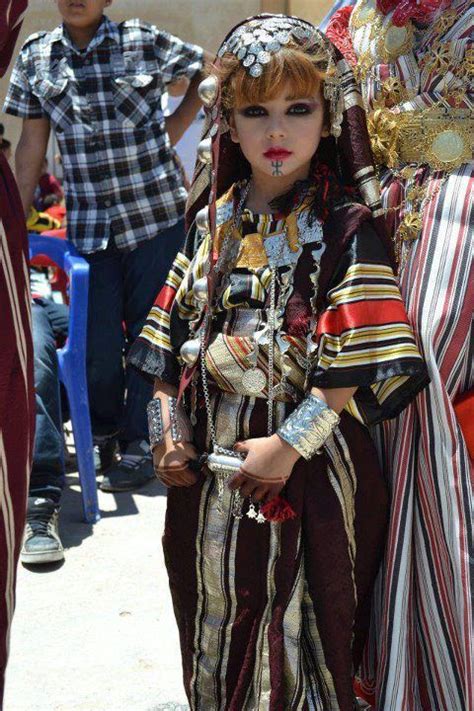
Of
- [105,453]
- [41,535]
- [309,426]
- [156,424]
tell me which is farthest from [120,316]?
[309,426]

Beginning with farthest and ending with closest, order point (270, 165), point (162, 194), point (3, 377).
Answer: point (162, 194)
point (270, 165)
point (3, 377)

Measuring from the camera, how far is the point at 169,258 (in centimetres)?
413

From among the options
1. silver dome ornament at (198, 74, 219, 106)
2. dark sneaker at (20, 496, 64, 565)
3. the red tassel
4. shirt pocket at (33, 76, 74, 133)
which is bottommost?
dark sneaker at (20, 496, 64, 565)

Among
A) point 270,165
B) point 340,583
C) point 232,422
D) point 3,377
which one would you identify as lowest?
point 340,583

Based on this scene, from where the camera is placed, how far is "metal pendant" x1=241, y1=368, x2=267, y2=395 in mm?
1987

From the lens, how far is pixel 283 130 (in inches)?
77.2

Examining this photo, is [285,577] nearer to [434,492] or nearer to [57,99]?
[434,492]

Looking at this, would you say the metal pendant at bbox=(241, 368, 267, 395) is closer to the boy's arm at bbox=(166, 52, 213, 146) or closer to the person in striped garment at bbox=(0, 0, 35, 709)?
the person in striped garment at bbox=(0, 0, 35, 709)

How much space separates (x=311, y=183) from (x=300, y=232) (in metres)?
0.12

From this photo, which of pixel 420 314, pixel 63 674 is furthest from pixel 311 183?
pixel 63 674

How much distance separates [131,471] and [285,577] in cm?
222

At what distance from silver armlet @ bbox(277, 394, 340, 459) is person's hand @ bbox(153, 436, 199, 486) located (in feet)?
0.82

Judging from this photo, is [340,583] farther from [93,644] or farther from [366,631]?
[93,644]

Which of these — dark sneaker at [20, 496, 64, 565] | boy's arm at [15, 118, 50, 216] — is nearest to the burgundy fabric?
dark sneaker at [20, 496, 64, 565]
